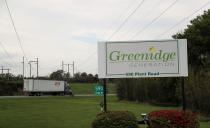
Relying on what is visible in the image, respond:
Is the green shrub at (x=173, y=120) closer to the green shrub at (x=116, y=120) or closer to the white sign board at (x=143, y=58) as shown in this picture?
the green shrub at (x=116, y=120)

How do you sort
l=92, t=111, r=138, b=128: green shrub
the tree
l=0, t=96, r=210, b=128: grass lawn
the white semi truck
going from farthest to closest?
the white semi truck
the tree
l=0, t=96, r=210, b=128: grass lawn
l=92, t=111, r=138, b=128: green shrub

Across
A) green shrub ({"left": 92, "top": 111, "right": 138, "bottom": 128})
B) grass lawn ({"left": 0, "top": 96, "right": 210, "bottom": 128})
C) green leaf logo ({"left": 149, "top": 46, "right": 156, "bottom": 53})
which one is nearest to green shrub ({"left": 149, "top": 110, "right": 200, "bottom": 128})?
green shrub ({"left": 92, "top": 111, "right": 138, "bottom": 128})

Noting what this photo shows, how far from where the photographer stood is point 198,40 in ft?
105

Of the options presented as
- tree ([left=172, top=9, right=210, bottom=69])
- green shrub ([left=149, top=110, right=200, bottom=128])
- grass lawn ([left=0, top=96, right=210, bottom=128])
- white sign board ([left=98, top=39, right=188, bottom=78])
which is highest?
tree ([left=172, top=9, right=210, bottom=69])

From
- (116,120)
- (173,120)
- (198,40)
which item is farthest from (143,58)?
(198,40)

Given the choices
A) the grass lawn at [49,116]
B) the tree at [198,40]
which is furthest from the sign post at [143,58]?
the tree at [198,40]

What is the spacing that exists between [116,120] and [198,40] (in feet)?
84.0

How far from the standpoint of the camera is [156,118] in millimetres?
9125

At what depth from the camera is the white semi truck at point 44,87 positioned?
192ft

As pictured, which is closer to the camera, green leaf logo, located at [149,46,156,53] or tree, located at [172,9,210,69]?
green leaf logo, located at [149,46,156,53]

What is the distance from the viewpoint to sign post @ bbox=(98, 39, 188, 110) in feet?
34.0

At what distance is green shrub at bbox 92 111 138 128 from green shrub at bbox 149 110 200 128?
692 millimetres

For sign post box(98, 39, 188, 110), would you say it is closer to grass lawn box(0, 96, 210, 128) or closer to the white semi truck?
grass lawn box(0, 96, 210, 128)

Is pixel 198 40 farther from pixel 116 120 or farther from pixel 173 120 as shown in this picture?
pixel 116 120
